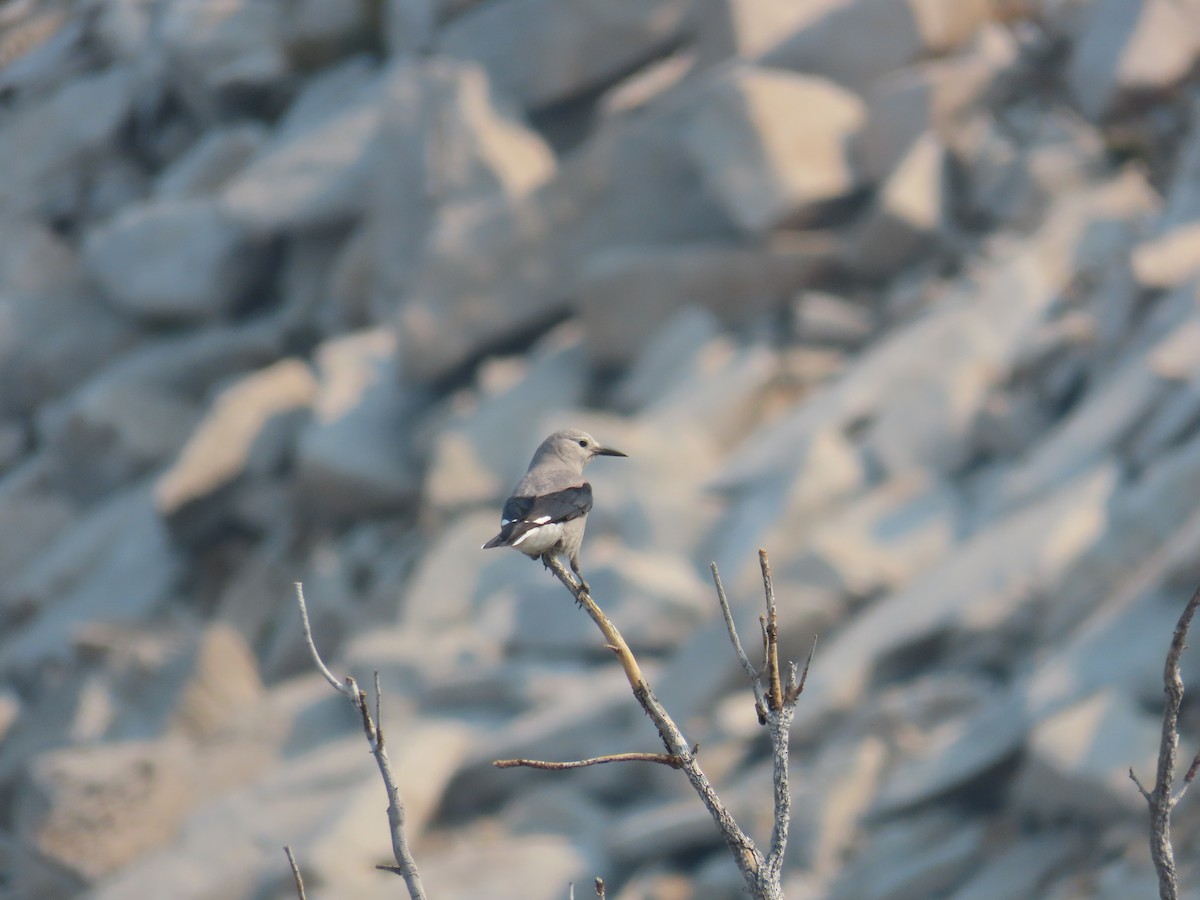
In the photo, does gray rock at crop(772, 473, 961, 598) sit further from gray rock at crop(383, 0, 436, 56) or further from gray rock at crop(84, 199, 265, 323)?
gray rock at crop(383, 0, 436, 56)

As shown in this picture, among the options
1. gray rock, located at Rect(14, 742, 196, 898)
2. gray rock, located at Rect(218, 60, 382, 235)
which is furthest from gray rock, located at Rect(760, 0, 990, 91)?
gray rock, located at Rect(14, 742, 196, 898)

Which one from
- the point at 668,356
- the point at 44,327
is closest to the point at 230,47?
the point at 44,327

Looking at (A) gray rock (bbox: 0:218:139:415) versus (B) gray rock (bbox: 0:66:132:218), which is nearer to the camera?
(B) gray rock (bbox: 0:66:132:218)

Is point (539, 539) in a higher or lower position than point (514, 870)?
lower

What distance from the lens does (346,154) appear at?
1260 inches

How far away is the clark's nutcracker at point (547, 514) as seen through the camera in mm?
7250

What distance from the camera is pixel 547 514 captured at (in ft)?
24.5

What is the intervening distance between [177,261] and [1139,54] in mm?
20192

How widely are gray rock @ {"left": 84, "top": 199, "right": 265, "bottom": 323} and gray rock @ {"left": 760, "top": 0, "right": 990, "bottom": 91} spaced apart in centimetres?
1247

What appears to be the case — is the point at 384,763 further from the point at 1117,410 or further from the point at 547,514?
the point at 1117,410

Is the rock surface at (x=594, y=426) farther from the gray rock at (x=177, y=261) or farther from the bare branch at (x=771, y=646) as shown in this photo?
the bare branch at (x=771, y=646)

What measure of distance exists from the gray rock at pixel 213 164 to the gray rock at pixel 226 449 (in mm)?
9562

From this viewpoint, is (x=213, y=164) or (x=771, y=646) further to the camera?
(x=213, y=164)

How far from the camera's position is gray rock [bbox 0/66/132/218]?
109ft
